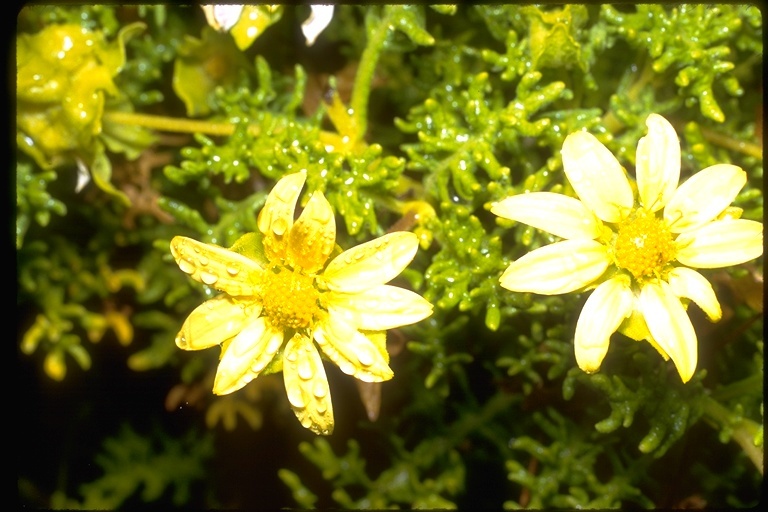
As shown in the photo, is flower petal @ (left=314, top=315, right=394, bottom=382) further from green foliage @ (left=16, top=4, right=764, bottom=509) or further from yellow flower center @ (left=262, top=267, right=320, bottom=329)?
green foliage @ (left=16, top=4, right=764, bottom=509)

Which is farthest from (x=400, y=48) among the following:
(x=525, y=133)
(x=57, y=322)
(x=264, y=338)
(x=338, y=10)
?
(x=57, y=322)

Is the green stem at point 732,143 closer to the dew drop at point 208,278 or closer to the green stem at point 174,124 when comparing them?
the green stem at point 174,124

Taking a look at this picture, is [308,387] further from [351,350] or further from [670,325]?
[670,325]

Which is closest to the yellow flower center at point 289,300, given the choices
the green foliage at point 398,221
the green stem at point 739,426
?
the green foliage at point 398,221

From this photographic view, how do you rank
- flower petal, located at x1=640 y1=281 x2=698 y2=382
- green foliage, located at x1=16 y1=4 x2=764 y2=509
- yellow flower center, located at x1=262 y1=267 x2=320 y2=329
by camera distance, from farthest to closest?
green foliage, located at x1=16 y1=4 x2=764 y2=509
yellow flower center, located at x1=262 y1=267 x2=320 y2=329
flower petal, located at x1=640 y1=281 x2=698 y2=382

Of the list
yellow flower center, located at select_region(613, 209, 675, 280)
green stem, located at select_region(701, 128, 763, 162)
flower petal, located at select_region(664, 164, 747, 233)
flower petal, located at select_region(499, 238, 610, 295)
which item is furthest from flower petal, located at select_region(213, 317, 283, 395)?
green stem, located at select_region(701, 128, 763, 162)

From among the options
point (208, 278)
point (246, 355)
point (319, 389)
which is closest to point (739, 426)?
point (319, 389)
